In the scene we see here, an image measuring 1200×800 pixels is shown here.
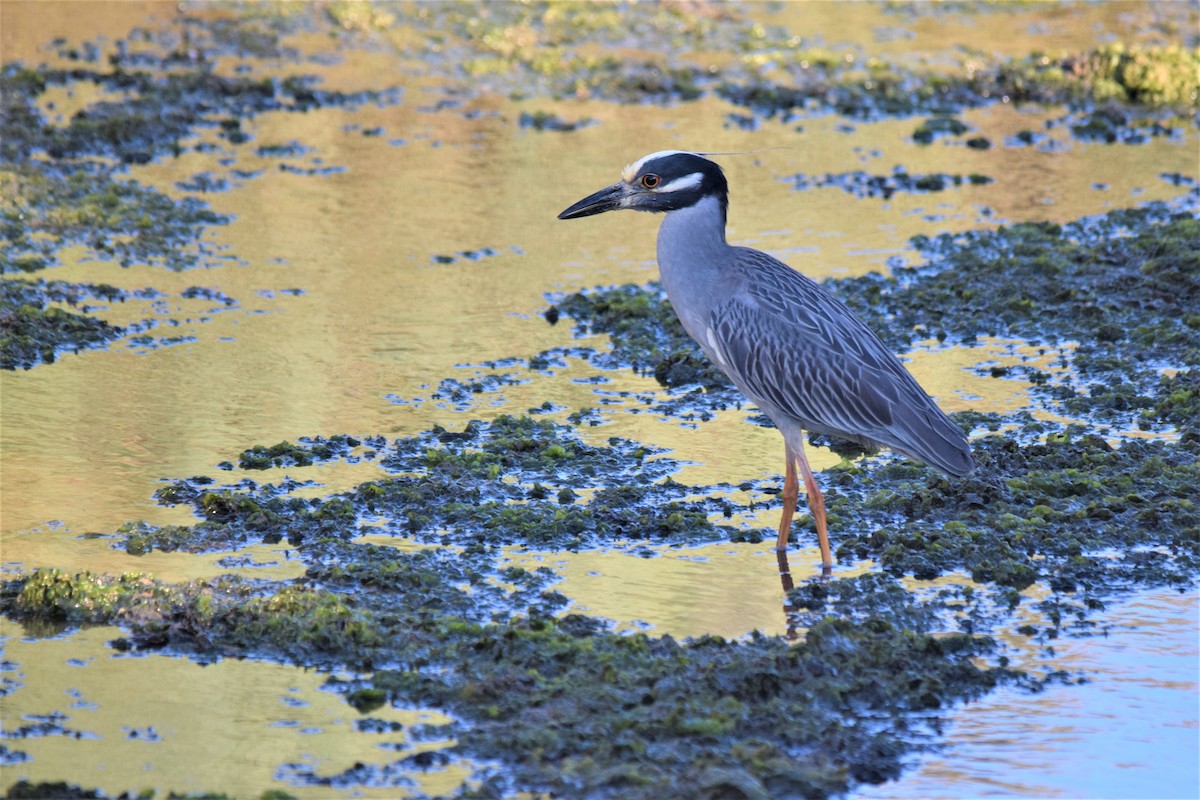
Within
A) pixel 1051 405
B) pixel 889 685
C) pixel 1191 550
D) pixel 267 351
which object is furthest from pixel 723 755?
pixel 267 351

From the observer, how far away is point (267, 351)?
31.4ft

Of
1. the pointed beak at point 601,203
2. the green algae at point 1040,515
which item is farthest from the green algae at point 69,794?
the pointed beak at point 601,203

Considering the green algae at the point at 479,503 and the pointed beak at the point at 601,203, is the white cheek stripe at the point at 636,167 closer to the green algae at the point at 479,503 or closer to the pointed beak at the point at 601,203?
the pointed beak at the point at 601,203

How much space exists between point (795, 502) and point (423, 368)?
119 inches

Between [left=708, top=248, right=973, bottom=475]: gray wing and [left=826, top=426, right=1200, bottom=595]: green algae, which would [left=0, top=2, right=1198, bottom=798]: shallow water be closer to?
[left=826, top=426, right=1200, bottom=595]: green algae

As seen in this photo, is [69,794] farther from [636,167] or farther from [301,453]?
[636,167]

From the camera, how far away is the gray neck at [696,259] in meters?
7.64

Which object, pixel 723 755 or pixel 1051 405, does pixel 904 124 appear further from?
pixel 723 755

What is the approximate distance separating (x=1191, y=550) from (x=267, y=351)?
5.48m

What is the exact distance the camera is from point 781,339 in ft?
24.3

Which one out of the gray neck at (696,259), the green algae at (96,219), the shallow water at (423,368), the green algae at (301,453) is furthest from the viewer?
the green algae at (96,219)

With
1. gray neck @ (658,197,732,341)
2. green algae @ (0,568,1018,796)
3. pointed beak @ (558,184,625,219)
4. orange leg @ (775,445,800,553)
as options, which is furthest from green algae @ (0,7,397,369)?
orange leg @ (775,445,800,553)

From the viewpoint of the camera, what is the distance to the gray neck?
7637mm

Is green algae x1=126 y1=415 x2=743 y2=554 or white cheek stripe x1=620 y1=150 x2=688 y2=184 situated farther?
white cheek stripe x1=620 y1=150 x2=688 y2=184
